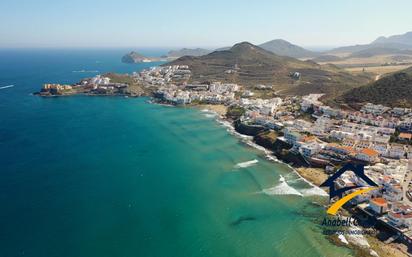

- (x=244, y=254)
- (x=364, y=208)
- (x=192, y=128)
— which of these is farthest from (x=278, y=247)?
(x=192, y=128)

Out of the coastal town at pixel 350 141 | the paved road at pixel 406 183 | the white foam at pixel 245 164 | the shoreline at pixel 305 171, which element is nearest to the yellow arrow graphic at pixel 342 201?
the coastal town at pixel 350 141

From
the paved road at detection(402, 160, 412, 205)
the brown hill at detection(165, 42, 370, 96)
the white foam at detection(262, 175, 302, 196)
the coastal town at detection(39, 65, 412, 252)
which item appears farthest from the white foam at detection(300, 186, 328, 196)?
the brown hill at detection(165, 42, 370, 96)

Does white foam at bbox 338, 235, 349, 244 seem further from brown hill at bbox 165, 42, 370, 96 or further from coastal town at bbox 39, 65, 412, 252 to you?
brown hill at bbox 165, 42, 370, 96

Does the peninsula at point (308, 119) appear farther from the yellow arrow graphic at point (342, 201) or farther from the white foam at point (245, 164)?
the white foam at point (245, 164)

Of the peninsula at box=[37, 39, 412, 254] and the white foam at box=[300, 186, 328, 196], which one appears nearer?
the peninsula at box=[37, 39, 412, 254]

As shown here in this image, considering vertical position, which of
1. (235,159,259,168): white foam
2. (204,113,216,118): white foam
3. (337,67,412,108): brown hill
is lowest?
(235,159,259,168): white foam

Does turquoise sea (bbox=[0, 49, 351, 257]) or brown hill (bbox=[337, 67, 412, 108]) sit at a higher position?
brown hill (bbox=[337, 67, 412, 108])
